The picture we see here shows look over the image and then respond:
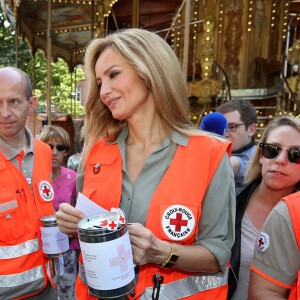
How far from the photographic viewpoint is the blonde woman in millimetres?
1441

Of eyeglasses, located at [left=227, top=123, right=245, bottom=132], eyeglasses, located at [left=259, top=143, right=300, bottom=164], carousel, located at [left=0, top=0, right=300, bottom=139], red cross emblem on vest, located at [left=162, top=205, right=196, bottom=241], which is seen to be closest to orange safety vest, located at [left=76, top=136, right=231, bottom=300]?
red cross emblem on vest, located at [left=162, top=205, right=196, bottom=241]

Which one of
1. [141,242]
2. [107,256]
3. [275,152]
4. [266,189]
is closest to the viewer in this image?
[107,256]

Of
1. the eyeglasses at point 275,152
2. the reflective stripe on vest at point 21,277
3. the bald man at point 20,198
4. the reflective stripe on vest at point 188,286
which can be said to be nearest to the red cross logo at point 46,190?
the bald man at point 20,198

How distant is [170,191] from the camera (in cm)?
146

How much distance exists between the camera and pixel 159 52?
1541 millimetres

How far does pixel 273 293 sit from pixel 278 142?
2.58 feet

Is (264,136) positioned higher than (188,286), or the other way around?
(264,136)

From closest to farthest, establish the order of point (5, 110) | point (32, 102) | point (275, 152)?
point (275, 152) → point (5, 110) → point (32, 102)

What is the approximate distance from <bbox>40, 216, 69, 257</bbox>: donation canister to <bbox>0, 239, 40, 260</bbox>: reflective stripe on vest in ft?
0.40

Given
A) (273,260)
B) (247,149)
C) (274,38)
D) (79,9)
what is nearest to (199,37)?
(274,38)

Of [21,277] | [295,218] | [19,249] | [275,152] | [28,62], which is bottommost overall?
[21,277]

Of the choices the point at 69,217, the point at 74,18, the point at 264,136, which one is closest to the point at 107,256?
the point at 69,217

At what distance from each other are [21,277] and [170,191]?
4.05 feet

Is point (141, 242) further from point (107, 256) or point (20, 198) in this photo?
point (20, 198)
